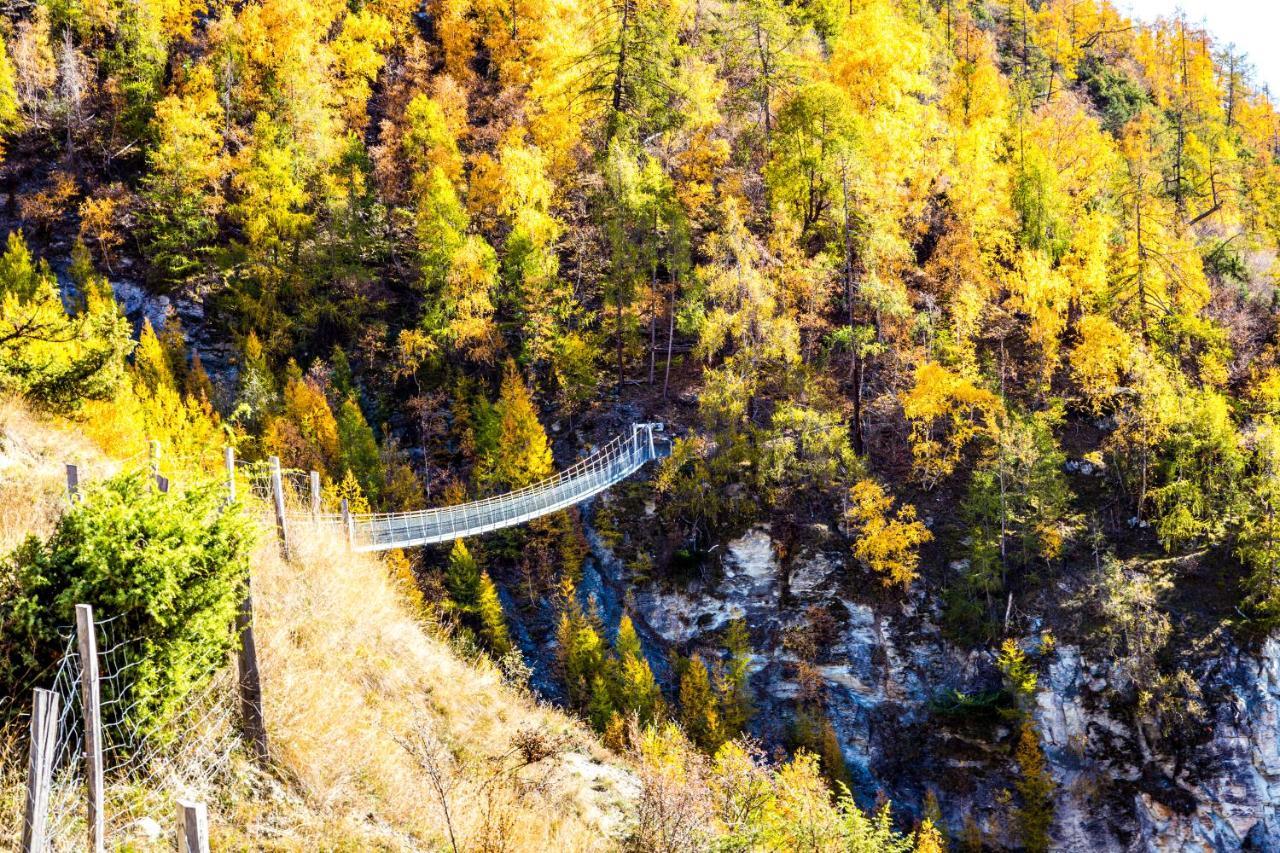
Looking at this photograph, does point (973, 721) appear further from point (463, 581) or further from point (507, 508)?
point (463, 581)

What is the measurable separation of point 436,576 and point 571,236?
12.5 m

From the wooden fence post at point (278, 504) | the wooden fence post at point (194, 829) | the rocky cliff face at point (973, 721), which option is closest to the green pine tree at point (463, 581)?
the rocky cliff face at point (973, 721)

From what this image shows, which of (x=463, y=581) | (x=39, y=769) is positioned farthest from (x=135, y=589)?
(x=463, y=581)

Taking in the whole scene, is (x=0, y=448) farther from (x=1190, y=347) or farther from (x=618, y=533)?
(x=1190, y=347)

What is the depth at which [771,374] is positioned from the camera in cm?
2325

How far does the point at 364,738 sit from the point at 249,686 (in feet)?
3.35

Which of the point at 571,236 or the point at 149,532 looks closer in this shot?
the point at 149,532

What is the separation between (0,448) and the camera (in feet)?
27.2

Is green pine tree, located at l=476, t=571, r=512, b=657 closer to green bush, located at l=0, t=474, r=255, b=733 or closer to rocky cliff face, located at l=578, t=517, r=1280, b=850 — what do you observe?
rocky cliff face, located at l=578, t=517, r=1280, b=850

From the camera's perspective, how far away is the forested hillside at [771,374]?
59.6 feet

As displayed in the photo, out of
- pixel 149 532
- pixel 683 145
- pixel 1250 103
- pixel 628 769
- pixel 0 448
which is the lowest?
pixel 628 769

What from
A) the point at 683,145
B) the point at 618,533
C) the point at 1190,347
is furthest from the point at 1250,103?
the point at 618,533

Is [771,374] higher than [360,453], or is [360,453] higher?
[771,374]

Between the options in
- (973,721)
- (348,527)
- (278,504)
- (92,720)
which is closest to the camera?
(92,720)
